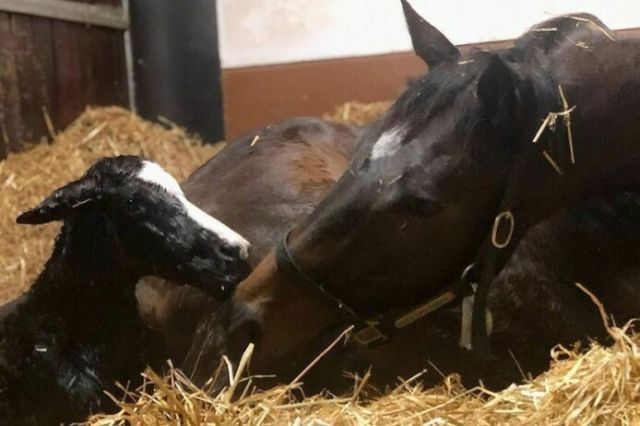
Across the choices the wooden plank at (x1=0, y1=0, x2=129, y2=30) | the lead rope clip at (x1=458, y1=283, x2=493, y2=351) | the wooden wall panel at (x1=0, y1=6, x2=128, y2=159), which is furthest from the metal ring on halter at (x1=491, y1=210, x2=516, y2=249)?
the wooden plank at (x1=0, y1=0, x2=129, y2=30)

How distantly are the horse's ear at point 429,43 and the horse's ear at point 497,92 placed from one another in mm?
230

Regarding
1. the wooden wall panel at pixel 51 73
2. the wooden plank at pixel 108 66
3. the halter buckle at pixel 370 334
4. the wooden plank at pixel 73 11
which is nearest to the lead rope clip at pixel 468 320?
the halter buckle at pixel 370 334

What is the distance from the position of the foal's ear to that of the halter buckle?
76 centimetres

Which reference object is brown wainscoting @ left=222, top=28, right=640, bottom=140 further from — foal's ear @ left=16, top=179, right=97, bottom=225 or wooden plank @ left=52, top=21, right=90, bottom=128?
foal's ear @ left=16, top=179, right=97, bottom=225

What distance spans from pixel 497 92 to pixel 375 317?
0.62 m

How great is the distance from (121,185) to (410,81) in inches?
30.8

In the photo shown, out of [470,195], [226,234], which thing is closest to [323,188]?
[226,234]

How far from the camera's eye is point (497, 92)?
2.09 m

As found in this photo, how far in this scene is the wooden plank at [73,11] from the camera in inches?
167

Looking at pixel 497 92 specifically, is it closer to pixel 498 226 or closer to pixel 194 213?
pixel 498 226

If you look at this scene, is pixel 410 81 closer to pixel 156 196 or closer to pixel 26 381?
pixel 156 196

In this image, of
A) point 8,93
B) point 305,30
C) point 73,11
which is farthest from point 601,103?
point 73,11

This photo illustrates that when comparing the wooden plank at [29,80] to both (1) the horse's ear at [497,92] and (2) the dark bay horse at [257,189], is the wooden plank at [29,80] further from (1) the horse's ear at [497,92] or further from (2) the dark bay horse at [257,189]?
(1) the horse's ear at [497,92]

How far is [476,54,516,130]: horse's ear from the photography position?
2.05m
